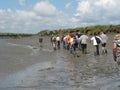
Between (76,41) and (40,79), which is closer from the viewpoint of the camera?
(40,79)

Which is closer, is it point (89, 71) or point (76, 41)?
point (89, 71)

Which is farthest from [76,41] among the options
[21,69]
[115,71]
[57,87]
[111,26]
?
[111,26]

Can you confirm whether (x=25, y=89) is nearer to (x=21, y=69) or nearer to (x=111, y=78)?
(x=111, y=78)

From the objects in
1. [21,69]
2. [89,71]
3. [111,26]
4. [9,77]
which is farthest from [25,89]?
[111,26]

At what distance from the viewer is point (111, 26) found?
63.0 m

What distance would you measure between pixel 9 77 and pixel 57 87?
3.60 metres

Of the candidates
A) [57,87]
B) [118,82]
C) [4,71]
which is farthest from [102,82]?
[4,71]

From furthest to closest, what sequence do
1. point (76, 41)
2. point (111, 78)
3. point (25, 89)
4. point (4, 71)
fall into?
point (76, 41)
point (4, 71)
point (111, 78)
point (25, 89)

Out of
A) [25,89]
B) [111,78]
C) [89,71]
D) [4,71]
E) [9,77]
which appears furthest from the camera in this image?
[4,71]

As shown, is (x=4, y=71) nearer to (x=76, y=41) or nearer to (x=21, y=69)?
(x=21, y=69)

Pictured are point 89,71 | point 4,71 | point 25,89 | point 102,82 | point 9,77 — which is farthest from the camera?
point 4,71

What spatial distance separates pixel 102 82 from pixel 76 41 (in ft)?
45.7

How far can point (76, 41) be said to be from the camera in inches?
1065

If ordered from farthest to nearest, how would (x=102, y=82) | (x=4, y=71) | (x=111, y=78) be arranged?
1. (x=4, y=71)
2. (x=111, y=78)
3. (x=102, y=82)
